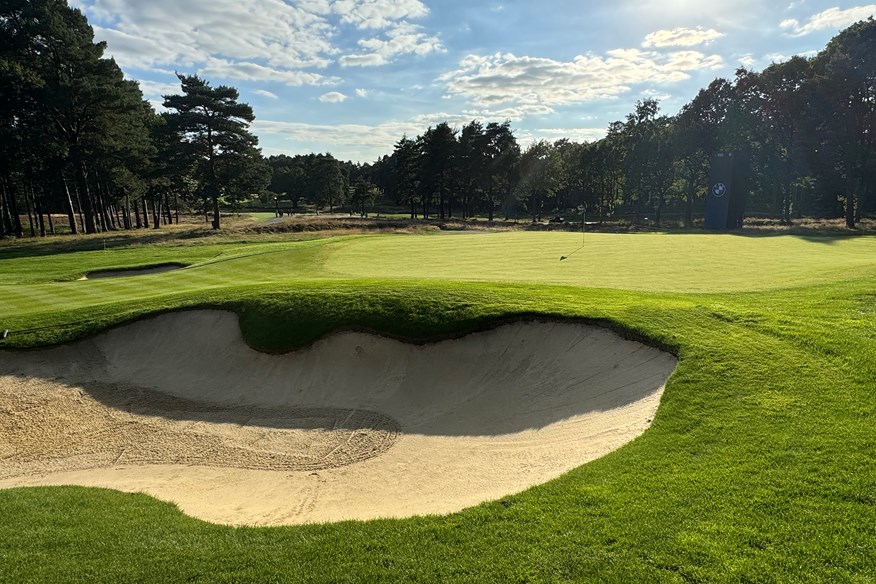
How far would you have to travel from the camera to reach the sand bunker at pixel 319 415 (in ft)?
26.9

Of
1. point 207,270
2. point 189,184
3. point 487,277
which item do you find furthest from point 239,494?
point 189,184

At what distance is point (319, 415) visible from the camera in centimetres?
1170

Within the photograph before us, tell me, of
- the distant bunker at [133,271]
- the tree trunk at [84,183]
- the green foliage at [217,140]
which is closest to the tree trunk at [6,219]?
the tree trunk at [84,183]

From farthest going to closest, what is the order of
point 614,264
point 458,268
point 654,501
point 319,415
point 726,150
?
point 726,150, point 458,268, point 614,264, point 319,415, point 654,501

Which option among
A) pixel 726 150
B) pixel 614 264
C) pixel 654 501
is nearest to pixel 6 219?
pixel 614 264

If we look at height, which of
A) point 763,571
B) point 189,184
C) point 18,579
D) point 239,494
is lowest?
point 239,494

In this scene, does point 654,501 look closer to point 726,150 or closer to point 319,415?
point 319,415

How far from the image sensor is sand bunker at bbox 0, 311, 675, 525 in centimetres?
821

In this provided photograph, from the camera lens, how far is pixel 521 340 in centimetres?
1194

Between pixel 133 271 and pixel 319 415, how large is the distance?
2094 centimetres

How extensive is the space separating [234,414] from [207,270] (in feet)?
49.0

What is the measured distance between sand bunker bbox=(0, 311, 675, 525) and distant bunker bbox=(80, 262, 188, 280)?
13.5 meters

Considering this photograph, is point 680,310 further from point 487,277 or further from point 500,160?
point 500,160

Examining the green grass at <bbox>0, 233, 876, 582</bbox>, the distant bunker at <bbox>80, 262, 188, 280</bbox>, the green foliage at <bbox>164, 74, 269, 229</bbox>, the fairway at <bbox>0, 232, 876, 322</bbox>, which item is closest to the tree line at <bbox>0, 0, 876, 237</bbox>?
the green foliage at <bbox>164, 74, 269, 229</bbox>
